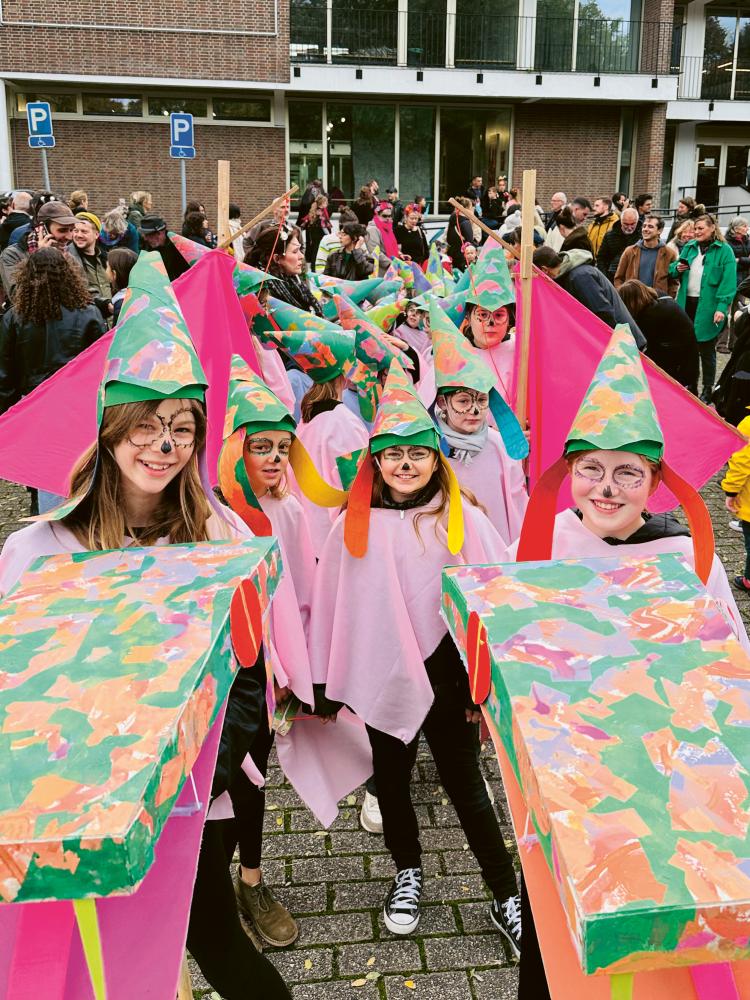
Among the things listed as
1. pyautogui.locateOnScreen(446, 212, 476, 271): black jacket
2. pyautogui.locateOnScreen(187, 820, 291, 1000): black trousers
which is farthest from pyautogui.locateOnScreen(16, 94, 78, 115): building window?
pyautogui.locateOnScreen(187, 820, 291, 1000): black trousers

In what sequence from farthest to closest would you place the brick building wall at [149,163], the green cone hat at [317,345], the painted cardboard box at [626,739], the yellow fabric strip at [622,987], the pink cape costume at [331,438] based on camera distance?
the brick building wall at [149,163] < the green cone hat at [317,345] < the pink cape costume at [331,438] < the yellow fabric strip at [622,987] < the painted cardboard box at [626,739]

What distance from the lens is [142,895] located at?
1.48m

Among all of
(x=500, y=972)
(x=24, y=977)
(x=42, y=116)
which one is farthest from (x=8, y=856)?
(x=42, y=116)

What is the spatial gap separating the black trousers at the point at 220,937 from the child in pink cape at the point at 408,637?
0.87 meters

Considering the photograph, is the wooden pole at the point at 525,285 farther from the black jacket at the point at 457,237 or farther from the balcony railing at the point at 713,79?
the balcony railing at the point at 713,79

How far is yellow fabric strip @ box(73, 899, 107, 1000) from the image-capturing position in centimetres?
129

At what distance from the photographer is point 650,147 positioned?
25031mm

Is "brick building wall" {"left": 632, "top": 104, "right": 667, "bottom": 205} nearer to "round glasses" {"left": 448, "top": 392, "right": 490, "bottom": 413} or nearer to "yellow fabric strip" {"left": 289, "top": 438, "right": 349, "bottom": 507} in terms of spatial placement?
"round glasses" {"left": 448, "top": 392, "right": 490, "bottom": 413}

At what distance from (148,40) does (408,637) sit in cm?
2332

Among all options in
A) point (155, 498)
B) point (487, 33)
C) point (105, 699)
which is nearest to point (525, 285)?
point (155, 498)

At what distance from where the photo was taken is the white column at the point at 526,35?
23828 millimetres

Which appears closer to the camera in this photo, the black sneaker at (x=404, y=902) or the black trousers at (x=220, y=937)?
the black trousers at (x=220, y=937)

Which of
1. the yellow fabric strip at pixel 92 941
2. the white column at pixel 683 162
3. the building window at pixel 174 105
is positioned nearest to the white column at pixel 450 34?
the building window at pixel 174 105

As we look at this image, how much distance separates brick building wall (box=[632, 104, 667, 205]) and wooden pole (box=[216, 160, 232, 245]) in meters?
23.8
